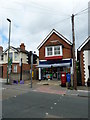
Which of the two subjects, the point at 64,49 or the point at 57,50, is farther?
the point at 57,50

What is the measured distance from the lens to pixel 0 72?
30.7m

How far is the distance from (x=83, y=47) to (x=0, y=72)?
797 inches

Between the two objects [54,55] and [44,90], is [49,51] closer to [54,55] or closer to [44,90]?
[54,55]

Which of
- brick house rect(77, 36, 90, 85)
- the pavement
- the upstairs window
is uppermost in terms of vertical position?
the upstairs window

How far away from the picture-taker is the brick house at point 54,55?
2255cm

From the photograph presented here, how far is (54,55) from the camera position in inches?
914

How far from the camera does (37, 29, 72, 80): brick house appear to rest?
2255cm

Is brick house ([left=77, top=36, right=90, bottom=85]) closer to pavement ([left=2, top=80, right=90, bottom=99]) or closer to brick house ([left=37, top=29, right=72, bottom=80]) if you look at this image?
pavement ([left=2, top=80, right=90, bottom=99])

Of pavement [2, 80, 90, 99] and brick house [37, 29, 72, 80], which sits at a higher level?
brick house [37, 29, 72, 80]

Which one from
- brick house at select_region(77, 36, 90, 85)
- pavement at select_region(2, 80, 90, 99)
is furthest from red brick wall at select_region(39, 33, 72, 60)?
pavement at select_region(2, 80, 90, 99)

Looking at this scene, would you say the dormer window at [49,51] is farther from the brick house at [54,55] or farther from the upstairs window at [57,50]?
the upstairs window at [57,50]

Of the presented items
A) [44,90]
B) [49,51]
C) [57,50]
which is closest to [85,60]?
[57,50]

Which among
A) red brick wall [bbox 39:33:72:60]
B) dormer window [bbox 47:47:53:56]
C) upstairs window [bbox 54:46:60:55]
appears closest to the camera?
red brick wall [bbox 39:33:72:60]

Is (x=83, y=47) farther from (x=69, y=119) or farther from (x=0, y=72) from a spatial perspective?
(x=0, y=72)
